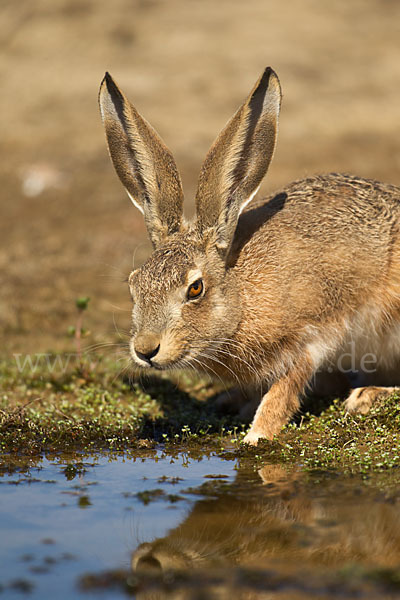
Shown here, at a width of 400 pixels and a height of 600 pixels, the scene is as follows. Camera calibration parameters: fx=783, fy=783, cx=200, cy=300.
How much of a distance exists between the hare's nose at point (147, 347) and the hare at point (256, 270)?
2.7 inches

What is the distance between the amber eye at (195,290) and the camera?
19.3 ft

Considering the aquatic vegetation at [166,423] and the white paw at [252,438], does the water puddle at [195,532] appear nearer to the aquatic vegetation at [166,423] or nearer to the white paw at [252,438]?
→ the aquatic vegetation at [166,423]

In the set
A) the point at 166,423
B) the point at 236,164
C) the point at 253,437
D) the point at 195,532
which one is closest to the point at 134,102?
the point at 236,164

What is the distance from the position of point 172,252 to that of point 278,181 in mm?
10274

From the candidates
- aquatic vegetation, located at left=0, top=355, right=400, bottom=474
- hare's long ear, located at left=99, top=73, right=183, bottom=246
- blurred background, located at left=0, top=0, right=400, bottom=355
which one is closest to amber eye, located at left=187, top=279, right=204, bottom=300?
hare's long ear, located at left=99, top=73, right=183, bottom=246

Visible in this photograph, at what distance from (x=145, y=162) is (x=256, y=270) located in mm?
1291

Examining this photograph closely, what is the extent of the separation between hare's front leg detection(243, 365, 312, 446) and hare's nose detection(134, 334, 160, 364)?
3.33ft

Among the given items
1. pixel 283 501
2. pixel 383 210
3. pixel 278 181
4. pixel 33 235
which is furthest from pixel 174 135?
pixel 283 501

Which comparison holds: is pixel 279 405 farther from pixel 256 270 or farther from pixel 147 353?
pixel 147 353

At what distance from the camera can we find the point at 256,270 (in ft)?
20.5

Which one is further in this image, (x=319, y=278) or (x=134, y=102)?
(x=134, y=102)

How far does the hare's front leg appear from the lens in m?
5.96

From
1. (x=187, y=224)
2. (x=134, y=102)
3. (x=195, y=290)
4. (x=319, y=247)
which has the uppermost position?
(x=134, y=102)

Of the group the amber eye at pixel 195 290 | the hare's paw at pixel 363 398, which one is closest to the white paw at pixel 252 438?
the hare's paw at pixel 363 398
